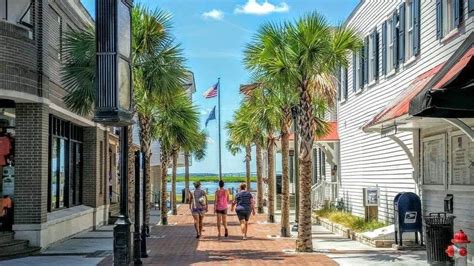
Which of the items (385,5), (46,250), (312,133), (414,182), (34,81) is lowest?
(46,250)

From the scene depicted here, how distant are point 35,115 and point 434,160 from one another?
9.82m

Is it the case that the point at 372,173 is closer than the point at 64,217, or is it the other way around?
the point at 64,217

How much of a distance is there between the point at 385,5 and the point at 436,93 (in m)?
12.0

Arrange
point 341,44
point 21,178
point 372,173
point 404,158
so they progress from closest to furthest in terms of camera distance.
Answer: point 341,44
point 21,178
point 404,158
point 372,173

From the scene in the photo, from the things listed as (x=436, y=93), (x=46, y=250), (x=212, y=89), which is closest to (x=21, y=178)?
(x=46, y=250)

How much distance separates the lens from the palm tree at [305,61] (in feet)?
54.1

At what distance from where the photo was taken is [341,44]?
16.7 m

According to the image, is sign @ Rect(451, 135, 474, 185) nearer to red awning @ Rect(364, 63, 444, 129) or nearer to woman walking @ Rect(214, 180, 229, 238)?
red awning @ Rect(364, 63, 444, 129)

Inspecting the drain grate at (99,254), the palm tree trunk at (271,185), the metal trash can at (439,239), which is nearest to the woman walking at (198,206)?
the drain grate at (99,254)

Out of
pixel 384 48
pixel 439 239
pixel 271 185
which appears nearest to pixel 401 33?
pixel 384 48

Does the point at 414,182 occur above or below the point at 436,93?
below

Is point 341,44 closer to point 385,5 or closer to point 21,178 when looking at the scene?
point 385,5

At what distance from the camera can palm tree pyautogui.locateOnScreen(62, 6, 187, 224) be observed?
17594mm

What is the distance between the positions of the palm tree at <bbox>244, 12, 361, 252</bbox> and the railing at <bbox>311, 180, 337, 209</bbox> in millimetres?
13118
